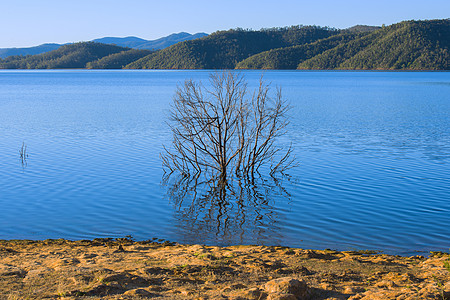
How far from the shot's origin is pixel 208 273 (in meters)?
8.12

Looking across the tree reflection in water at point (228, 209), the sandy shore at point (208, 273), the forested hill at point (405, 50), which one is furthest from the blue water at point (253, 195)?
the forested hill at point (405, 50)

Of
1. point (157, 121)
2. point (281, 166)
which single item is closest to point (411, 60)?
point (157, 121)

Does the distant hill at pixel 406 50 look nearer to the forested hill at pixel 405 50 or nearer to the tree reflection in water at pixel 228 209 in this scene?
the forested hill at pixel 405 50

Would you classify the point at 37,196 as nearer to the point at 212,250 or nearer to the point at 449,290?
the point at 212,250

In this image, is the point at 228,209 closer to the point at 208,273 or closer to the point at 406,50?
the point at 208,273

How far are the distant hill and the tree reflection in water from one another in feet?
546

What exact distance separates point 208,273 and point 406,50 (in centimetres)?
18377

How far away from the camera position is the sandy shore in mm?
6828

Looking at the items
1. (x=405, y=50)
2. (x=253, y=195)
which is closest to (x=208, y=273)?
(x=253, y=195)

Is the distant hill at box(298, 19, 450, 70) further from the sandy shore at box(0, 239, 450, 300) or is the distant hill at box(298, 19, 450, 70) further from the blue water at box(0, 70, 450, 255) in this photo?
the sandy shore at box(0, 239, 450, 300)

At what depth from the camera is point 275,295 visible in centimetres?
660

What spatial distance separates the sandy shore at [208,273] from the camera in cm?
683

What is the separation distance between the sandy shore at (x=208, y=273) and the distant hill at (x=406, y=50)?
572 feet

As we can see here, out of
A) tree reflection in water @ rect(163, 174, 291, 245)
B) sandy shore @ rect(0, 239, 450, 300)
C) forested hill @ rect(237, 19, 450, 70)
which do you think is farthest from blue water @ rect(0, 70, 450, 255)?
forested hill @ rect(237, 19, 450, 70)
